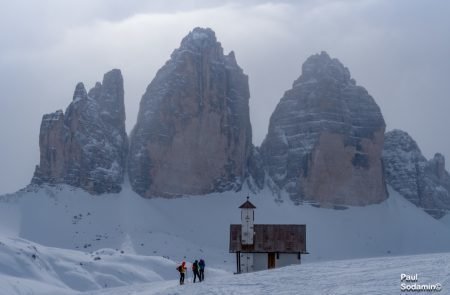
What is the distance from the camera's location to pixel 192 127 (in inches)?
4678

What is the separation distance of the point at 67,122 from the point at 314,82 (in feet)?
141

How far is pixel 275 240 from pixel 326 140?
2779 inches

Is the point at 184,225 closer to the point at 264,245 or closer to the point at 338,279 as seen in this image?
the point at 264,245

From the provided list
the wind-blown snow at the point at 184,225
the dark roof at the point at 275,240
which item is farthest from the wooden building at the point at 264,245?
the wind-blown snow at the point at 184,225

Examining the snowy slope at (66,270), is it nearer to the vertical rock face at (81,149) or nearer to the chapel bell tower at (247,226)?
the chapel bell tower at (247,226)

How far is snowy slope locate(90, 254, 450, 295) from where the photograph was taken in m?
26.9

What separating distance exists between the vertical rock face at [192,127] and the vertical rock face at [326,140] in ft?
23.0

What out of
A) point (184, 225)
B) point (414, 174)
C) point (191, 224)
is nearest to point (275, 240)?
point (184, 225)

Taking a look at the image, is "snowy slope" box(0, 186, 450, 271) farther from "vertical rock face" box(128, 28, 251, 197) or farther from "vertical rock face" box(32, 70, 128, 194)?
"vertical rock face" box(128, 28, 251, 197)

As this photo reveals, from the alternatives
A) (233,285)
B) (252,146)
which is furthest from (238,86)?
(233,285)

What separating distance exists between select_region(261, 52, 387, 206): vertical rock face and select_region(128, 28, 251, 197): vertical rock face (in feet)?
23.0

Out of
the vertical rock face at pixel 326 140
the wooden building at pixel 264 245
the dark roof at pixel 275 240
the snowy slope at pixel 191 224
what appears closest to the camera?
the wooden building at pixel 264 245

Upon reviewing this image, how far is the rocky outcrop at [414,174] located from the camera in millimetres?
137375

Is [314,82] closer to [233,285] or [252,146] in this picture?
[252,146]
